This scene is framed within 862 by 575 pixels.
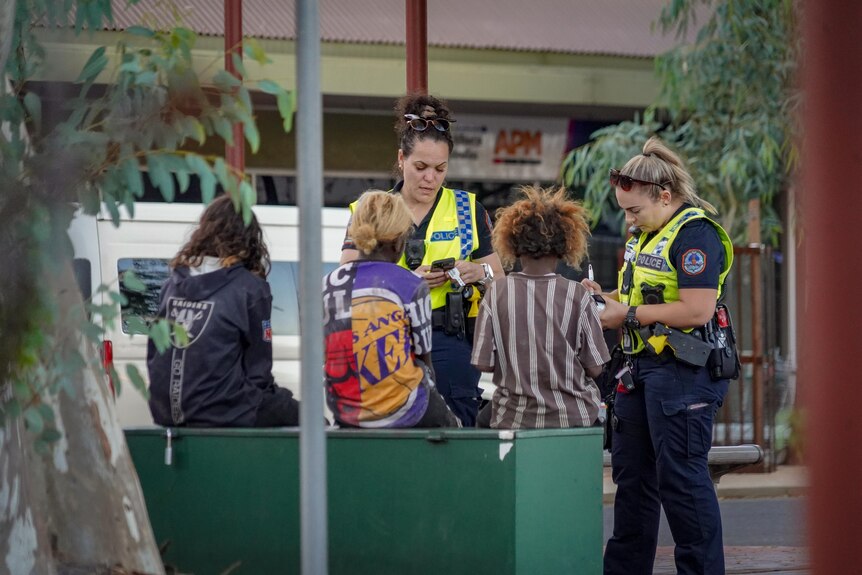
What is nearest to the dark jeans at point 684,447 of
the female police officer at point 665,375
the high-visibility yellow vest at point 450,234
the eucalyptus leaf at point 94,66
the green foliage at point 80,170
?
the female police officer at point 665,375

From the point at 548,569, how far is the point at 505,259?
122cm

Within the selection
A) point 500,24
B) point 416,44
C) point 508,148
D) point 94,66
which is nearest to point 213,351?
point 94,66

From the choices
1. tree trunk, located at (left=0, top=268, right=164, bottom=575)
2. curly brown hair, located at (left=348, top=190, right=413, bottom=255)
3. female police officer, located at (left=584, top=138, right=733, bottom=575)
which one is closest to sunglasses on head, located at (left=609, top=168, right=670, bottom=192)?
female police officer, located at (left=584, top=138, right=733, bottom=575)

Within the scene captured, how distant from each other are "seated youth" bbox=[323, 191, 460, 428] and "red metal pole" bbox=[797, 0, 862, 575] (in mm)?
2580

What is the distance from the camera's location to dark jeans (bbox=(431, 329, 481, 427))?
17.5 feet

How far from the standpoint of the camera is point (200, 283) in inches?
198

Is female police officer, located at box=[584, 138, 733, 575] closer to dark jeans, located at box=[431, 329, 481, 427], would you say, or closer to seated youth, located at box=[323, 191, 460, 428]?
dark jeans, located at box=[431, 329, 481, 427]

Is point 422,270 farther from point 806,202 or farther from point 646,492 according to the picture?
point 806,202

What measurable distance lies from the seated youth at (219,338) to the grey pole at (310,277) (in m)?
2.21

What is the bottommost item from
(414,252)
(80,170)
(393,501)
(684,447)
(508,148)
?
(393,501)

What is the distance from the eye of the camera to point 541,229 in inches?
194

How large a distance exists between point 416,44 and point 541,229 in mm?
2640

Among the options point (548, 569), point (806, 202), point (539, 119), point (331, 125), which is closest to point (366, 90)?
point (331, 125)

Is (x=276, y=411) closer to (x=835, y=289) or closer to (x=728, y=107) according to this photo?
(x=835, y=289)
